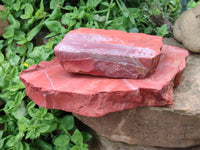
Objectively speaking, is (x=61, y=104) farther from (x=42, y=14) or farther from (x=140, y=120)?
(x=42, y=14)

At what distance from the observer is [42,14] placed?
2318 millimetres

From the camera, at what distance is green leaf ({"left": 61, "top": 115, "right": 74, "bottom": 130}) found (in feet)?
6.04

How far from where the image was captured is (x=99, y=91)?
4.37 ft

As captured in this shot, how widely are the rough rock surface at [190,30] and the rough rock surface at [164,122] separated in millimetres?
279

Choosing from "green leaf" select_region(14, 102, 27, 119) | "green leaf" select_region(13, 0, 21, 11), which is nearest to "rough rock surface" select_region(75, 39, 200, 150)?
"green leaf" select_region(14, 102, 27, 119)

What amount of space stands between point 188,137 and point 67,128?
0.81 m

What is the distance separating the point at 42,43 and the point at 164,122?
4.44 feet

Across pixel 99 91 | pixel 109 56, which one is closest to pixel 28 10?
pixel 109 56

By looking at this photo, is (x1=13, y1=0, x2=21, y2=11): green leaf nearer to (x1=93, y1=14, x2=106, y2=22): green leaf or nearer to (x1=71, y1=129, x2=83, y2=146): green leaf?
(x1=93, y1=14, x2=106, y2=22): green leaf

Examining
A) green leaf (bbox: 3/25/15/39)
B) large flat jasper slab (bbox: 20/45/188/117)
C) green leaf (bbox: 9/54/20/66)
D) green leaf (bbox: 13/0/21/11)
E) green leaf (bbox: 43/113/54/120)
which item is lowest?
green leaf (bbox: 43/113/54/120)

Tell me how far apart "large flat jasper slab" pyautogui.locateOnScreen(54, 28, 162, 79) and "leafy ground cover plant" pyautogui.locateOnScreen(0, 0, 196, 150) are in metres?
0.48

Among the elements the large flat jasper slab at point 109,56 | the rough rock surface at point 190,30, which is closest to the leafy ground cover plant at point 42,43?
the rough rock surface at point 190,30

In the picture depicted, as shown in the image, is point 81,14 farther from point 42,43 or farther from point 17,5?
point 17,5

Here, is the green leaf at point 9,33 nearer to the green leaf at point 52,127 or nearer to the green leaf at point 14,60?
the green leaf at point 14,60
